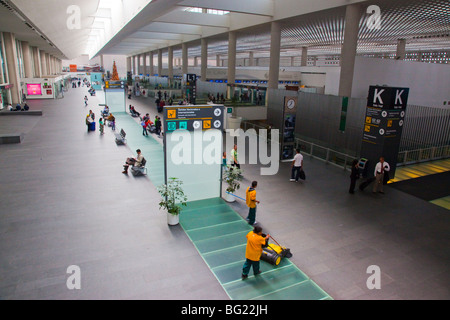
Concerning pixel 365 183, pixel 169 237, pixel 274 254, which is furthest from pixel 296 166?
pixel 169 237

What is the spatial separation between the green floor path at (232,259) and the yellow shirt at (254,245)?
0.62m

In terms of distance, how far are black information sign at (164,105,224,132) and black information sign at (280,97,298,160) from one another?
5.88m

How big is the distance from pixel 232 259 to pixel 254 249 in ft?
3.99

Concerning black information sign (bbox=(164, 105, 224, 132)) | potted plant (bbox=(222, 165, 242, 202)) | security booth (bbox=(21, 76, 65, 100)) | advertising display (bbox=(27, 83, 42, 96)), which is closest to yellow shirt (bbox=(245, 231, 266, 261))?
potted plant (bbox=(222, 165, 242, 202))

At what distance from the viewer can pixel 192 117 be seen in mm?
9805

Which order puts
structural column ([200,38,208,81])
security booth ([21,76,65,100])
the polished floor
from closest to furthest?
the polished floor → structural column ([200,38,208,81]) → security booth ([21,76,65,100])

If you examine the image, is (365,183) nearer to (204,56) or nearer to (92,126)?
(92,126)

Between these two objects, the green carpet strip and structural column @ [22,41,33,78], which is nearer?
the green carpet strip

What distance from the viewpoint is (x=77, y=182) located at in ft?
39.7

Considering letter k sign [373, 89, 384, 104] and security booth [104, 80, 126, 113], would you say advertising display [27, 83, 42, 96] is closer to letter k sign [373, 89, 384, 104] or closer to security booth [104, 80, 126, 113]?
security booth [104, 80, 126, 113]

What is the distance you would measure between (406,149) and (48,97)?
151 feet

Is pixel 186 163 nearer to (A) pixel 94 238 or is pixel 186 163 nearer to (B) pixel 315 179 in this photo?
(A) pixel 94 238

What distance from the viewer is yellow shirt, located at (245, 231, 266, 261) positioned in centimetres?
614
